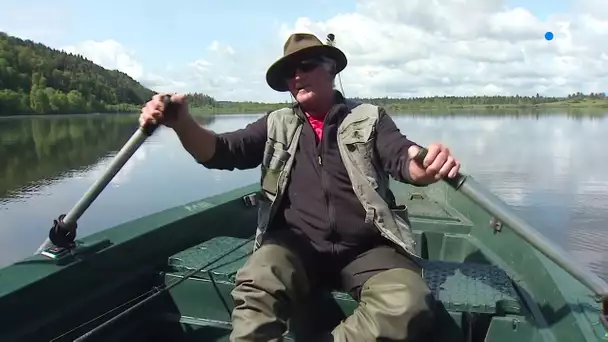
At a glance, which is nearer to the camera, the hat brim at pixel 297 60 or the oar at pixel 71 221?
the oar at pixel 71 221

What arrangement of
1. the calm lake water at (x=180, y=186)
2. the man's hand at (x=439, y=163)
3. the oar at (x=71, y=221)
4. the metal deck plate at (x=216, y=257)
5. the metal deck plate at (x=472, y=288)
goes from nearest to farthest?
1. the man's hand at (x=439, y=163)
2. the metal deck plate at (x=472, y=288)
3. the oar at (x=71, y=221)
4. the metal deck plate at (x=216, y=257)
5. the calm lake water at (x=180, y=186)

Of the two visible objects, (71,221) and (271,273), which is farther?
(71,221)

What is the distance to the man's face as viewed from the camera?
9.88 feet

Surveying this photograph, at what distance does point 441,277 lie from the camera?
306 centimetres

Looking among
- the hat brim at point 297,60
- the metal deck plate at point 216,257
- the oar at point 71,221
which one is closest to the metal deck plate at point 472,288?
the metal deck plate at point 216,257

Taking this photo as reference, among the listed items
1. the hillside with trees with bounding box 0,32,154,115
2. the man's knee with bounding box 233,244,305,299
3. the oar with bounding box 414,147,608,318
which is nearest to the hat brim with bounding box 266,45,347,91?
the oar with bounding box 414,147,608,318

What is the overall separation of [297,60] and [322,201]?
0.79 metres

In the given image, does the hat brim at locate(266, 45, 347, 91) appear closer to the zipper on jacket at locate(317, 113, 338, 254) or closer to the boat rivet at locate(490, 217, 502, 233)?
the zipper on jacket at locate(317, 113, 338, 254)

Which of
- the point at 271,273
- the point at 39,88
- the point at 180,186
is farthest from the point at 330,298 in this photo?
the point at 39,88

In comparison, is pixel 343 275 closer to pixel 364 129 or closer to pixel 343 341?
pixel 343 341

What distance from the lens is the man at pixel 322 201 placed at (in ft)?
8.08

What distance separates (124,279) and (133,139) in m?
0.83

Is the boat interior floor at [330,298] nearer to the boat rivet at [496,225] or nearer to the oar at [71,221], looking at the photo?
the oar at [71,221]

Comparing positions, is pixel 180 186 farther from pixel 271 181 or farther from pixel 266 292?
pixel 266 292
